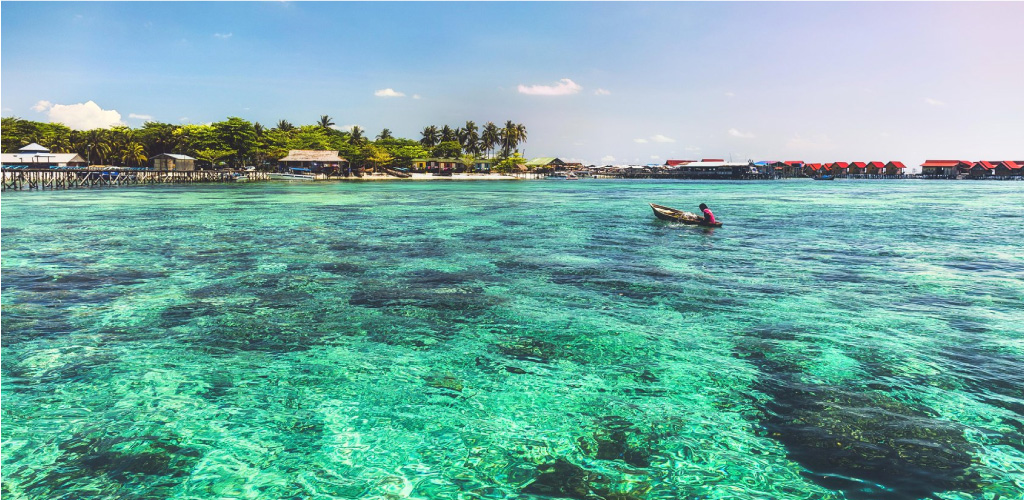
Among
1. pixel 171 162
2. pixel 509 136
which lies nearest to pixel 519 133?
pixel 509 136

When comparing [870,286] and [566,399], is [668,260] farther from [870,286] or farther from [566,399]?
[566,399]

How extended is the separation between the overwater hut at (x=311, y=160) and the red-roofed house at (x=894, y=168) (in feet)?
461

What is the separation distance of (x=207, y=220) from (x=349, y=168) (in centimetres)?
7690

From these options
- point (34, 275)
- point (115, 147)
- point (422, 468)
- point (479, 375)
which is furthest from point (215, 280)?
point (115, 147)

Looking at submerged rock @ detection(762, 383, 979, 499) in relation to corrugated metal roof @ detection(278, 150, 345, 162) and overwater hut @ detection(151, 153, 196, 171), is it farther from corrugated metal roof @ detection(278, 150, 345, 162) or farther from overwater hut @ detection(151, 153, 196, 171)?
corrugated metal roof @ detection(278, 150, 345, 162)

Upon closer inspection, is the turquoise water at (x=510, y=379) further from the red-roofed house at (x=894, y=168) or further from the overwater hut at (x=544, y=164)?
the red-roofed house at (x=894, y=168)

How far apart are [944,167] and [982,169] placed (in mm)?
7604

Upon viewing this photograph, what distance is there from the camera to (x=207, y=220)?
30.4 m

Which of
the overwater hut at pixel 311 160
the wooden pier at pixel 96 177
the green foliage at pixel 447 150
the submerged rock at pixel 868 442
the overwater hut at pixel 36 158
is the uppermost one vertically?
the green foliage at pixel 447 150

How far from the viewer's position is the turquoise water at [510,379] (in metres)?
5.46

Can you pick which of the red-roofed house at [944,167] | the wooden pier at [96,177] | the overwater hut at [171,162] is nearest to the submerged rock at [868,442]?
the wooden pier at [96,177]

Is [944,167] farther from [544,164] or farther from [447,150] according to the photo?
[447,150]

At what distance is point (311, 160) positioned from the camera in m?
97.6

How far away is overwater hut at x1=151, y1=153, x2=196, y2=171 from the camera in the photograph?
84.1 metres
